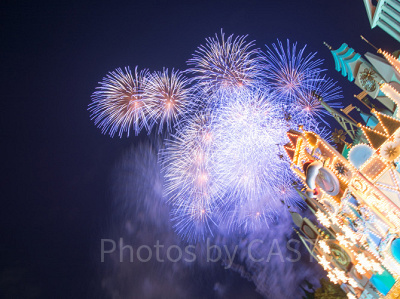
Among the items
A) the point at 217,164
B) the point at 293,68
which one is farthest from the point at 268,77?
the point at 217,164

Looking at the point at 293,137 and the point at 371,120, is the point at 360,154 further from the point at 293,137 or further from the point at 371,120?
the point at 371,120

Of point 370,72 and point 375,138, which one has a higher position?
point 370,72

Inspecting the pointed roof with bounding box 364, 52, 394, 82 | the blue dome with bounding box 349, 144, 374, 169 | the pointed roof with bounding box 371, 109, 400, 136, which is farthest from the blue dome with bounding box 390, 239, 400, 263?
the pointed roof with bounding box 364, 52, 394, 82

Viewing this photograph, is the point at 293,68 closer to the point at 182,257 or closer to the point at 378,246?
the point at 378,246

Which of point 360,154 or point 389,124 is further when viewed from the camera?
point 360,154

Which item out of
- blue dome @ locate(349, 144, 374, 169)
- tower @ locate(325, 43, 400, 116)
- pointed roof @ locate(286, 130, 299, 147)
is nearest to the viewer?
blue dome @ locate(349, 144, 374, 169)

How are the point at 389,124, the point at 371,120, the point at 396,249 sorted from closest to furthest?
the point at 396,249, the point at 389,124, the point at 371,120

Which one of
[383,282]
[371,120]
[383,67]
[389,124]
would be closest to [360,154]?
[389,124]

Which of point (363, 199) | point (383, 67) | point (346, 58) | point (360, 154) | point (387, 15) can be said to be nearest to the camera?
point (363, 199)

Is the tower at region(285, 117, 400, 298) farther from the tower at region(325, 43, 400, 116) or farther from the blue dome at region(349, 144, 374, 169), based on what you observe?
the tower at region(325, 43, 400, 116)
